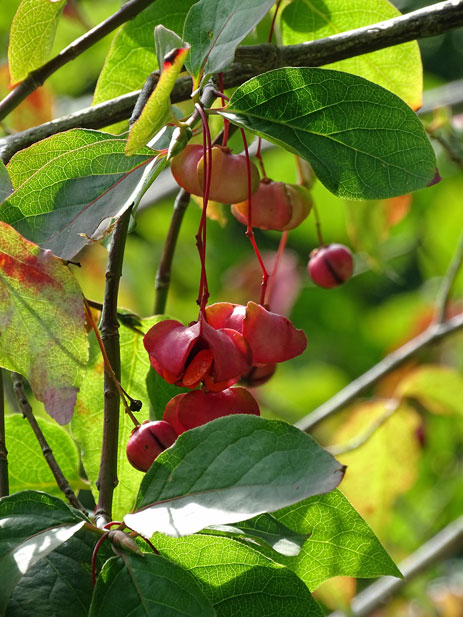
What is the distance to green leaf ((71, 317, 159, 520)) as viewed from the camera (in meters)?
0.78

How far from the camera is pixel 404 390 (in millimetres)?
1390

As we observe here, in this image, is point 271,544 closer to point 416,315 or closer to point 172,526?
point 172,526

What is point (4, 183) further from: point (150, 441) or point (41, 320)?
point (150, 441)

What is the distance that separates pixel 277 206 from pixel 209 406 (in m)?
0.23

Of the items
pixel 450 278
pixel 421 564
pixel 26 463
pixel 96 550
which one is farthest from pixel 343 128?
pixel 421 564

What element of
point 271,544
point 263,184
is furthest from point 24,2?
point 271,544

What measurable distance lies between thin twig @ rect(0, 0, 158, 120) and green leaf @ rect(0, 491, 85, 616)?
0.36 metres

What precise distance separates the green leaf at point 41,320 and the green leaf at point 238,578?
125 millimetres

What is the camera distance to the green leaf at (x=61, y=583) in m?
0.52

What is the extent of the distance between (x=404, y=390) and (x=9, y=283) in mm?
939

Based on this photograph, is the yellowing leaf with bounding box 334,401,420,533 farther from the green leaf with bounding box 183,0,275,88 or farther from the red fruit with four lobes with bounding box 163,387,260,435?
the green leaf with bounding box 183,0,275,88

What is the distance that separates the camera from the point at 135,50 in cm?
83

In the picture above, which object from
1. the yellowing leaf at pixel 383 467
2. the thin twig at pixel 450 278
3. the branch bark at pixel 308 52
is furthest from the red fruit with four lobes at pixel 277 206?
the yellowing leaf at pixel 383 467

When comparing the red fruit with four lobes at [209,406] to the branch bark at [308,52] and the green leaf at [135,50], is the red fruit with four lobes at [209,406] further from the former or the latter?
the green leaf at [135,50]
